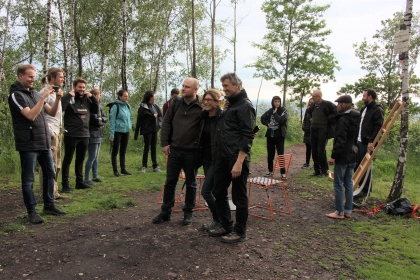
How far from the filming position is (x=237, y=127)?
3.94m

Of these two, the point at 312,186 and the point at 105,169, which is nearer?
the point at 312,186

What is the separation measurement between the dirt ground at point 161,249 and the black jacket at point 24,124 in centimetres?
111

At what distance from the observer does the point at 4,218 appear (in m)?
4.82

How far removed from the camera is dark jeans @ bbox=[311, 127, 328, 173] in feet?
26.9

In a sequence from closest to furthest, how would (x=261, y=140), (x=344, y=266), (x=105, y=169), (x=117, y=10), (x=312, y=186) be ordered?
(x=344, y=266) → (x=312, y=186) → (x=105, y=169) → (x=261, y=140) → (x=117, y=10)

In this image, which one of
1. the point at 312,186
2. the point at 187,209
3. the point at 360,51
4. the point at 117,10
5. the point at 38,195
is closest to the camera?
the point at 187,209

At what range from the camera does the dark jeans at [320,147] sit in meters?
8.20

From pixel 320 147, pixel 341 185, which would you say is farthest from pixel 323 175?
pixel 341 185

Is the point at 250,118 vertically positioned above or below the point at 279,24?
below

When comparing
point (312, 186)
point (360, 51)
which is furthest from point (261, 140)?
point (360, 51)

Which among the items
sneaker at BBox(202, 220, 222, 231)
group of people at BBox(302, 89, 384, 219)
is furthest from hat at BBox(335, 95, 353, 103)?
sneaker at BBox(202, 220, 222, 231)

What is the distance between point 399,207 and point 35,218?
569 cm

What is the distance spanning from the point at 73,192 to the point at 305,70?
2194 centimetres

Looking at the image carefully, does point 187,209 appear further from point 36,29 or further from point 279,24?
point 36,29
